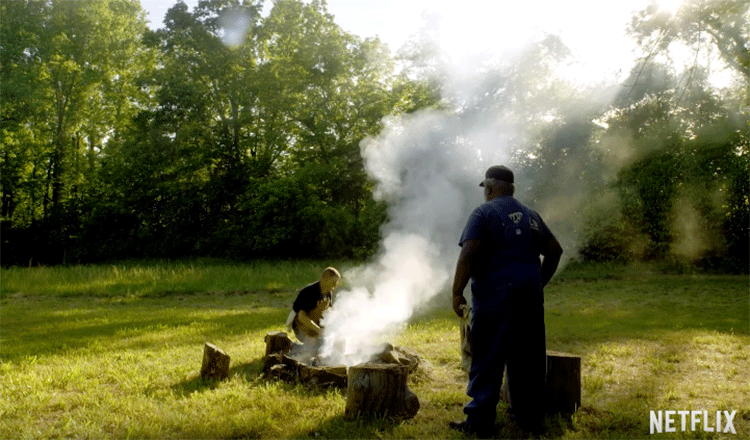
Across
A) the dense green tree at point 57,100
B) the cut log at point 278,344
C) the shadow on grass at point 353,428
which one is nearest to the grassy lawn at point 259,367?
the shadow on grass at point 353,428

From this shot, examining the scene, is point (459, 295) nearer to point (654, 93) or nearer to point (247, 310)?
point (247, 310)

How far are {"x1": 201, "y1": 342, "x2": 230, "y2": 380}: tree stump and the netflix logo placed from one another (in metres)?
3.85

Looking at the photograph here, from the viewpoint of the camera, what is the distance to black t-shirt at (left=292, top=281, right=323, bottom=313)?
20.7ft

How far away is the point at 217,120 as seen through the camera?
26.1 m

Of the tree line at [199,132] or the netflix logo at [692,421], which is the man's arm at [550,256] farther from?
the tree line at [199,132]

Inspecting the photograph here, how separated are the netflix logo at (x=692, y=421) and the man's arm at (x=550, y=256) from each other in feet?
4.52

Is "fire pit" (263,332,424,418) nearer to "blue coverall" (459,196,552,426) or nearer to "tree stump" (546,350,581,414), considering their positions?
"blue coverall" (459,196,552,426)

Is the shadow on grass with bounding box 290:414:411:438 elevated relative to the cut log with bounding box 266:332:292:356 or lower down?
lower down

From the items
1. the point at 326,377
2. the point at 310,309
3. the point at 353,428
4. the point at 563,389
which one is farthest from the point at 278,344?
the point at 563,389

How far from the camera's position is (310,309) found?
637 cm

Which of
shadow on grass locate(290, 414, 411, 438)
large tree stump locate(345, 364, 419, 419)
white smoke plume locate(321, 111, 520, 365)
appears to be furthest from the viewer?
white smoke plume locate(321, 111, 520, 365)

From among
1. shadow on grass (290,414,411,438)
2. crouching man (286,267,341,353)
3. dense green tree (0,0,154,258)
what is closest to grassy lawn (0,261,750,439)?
shadow on grass (290,414,411,438)

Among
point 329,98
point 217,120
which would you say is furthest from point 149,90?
point 329,98

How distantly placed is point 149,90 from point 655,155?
2325 cm
